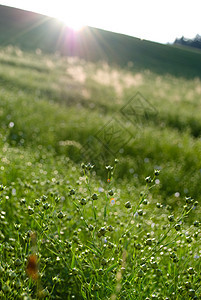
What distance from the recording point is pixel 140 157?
18.9ft

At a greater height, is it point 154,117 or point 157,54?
point 157,54

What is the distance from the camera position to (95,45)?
38.3 m

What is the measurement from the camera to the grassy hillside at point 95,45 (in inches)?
1291

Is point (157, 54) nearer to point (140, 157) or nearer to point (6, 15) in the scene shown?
point (6, 15)

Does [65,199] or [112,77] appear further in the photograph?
[112,77]

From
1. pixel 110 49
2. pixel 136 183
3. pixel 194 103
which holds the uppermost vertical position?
pixel 110 49

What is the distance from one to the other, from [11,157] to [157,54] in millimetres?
37273

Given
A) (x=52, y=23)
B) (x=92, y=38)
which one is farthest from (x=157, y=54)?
(x=52, y=23)

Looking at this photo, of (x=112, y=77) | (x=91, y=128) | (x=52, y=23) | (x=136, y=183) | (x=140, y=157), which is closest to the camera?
(x=136, y=183)

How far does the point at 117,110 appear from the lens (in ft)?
32.9

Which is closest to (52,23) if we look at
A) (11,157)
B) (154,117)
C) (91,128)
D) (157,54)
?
(157,54)

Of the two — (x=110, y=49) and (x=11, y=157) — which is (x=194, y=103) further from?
(x=110, y=49)

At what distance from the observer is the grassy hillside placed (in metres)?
32.8

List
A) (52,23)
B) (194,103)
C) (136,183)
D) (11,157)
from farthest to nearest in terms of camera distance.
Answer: (52,23), (194,103), (136,183), (11,157)
